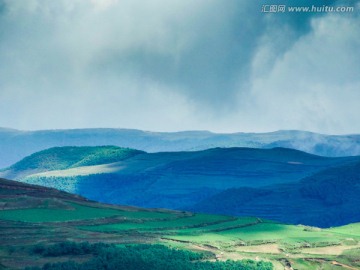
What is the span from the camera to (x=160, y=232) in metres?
94.8

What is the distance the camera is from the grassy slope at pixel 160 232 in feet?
277

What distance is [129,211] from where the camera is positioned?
372ft

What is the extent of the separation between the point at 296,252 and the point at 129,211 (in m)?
31.0

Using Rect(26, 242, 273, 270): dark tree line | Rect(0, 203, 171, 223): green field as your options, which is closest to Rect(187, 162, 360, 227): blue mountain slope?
Rect(0, 203, 171, 223): green field

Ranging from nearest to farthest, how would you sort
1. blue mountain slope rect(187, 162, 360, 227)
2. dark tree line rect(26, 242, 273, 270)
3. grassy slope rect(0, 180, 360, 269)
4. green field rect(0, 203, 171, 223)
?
1. dark tree line rect(26, 242, 273, 270)
2. grassy slope rect(0, 180, 360, 269)
3. green field rect(0, 203, 171, 223)
4. blue mountain slope rect(187, 162, 360, 227)

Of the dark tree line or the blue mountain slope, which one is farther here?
the blue mountain slope

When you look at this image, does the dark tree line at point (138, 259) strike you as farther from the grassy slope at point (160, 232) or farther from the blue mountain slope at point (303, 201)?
the blue mountain slope at point (303, 201)

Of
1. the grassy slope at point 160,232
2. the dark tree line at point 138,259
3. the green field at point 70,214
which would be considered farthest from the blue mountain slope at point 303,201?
the dark tree line at point 138,259

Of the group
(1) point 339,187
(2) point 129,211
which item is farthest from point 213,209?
A: (2) point 129,211

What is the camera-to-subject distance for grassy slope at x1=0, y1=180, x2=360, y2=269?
8431cm

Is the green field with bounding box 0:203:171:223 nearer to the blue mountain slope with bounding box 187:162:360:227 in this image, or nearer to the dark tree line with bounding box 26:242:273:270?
the dark tree line with bounding box 26:242:273:270

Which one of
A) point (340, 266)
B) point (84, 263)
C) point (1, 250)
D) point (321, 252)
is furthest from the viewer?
point (321, 252)

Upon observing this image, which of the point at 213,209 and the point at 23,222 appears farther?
the point at 213,209

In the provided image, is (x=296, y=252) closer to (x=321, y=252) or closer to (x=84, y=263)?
(x=321, y=252)
